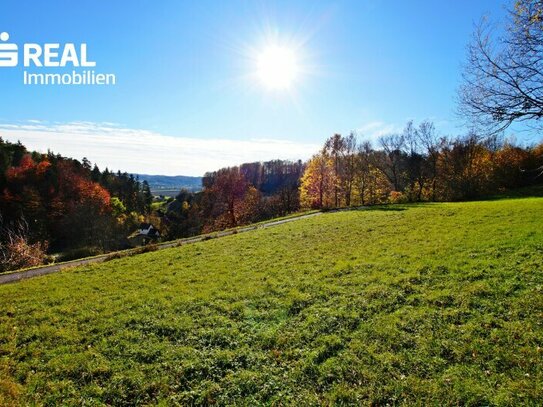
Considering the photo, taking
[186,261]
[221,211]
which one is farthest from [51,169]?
[186,261]

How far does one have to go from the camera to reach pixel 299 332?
29.9ft

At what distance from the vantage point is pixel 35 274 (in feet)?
66.5

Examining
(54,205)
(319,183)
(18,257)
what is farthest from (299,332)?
(54,205)

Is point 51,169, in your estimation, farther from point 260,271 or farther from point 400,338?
point 400,338

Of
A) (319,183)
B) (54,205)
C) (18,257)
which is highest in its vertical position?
(319,183)

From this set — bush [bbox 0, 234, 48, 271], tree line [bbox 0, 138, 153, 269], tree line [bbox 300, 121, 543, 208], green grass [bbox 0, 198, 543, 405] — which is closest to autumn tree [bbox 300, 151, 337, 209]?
tree line [bbox 300, 121, 543, 208]

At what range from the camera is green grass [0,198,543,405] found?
6.76 meters

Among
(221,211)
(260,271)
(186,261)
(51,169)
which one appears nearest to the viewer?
(260,271)

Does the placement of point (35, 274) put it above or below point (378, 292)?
below

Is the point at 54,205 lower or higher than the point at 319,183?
lower

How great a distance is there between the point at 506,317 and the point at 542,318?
796 mm

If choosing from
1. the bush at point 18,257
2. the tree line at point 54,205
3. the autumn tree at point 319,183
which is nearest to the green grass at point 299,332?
the bush at point 18,257

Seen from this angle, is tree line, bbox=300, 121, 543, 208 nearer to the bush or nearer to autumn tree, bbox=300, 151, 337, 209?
autumn tree, bbox=300, 151, 337, 209

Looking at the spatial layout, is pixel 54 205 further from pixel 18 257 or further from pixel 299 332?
pixel 299 332
